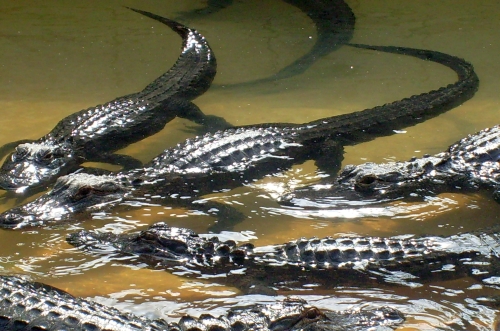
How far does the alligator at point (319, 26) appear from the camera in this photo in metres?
7.10

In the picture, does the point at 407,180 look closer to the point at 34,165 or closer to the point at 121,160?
the point at 121,160

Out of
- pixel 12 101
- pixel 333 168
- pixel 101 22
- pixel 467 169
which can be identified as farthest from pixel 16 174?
pixel 101 22

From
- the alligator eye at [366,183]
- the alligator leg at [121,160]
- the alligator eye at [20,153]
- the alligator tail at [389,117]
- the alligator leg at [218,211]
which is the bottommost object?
the alligator leg at [218,211]

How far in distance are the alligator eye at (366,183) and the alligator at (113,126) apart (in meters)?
1.79

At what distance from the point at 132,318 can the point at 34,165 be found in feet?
8.07

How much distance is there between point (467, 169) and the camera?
15.6 ft

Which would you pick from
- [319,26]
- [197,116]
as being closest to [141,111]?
[197,116]

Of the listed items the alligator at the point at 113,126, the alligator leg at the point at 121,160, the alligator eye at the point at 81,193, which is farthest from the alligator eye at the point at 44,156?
the alligator eye at the point at 81,193

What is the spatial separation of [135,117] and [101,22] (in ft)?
11.4

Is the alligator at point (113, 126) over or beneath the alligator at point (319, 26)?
beneath

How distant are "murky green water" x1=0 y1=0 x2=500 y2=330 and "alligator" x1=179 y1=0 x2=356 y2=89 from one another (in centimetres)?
12

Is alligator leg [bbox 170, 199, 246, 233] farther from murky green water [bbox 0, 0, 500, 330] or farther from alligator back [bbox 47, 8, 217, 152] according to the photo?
alligator back [bbox 47, 8, 217, 152]

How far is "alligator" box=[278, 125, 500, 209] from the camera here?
15.0ft

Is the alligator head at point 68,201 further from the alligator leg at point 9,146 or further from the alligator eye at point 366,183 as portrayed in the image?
the alligator eye at point 366,183
